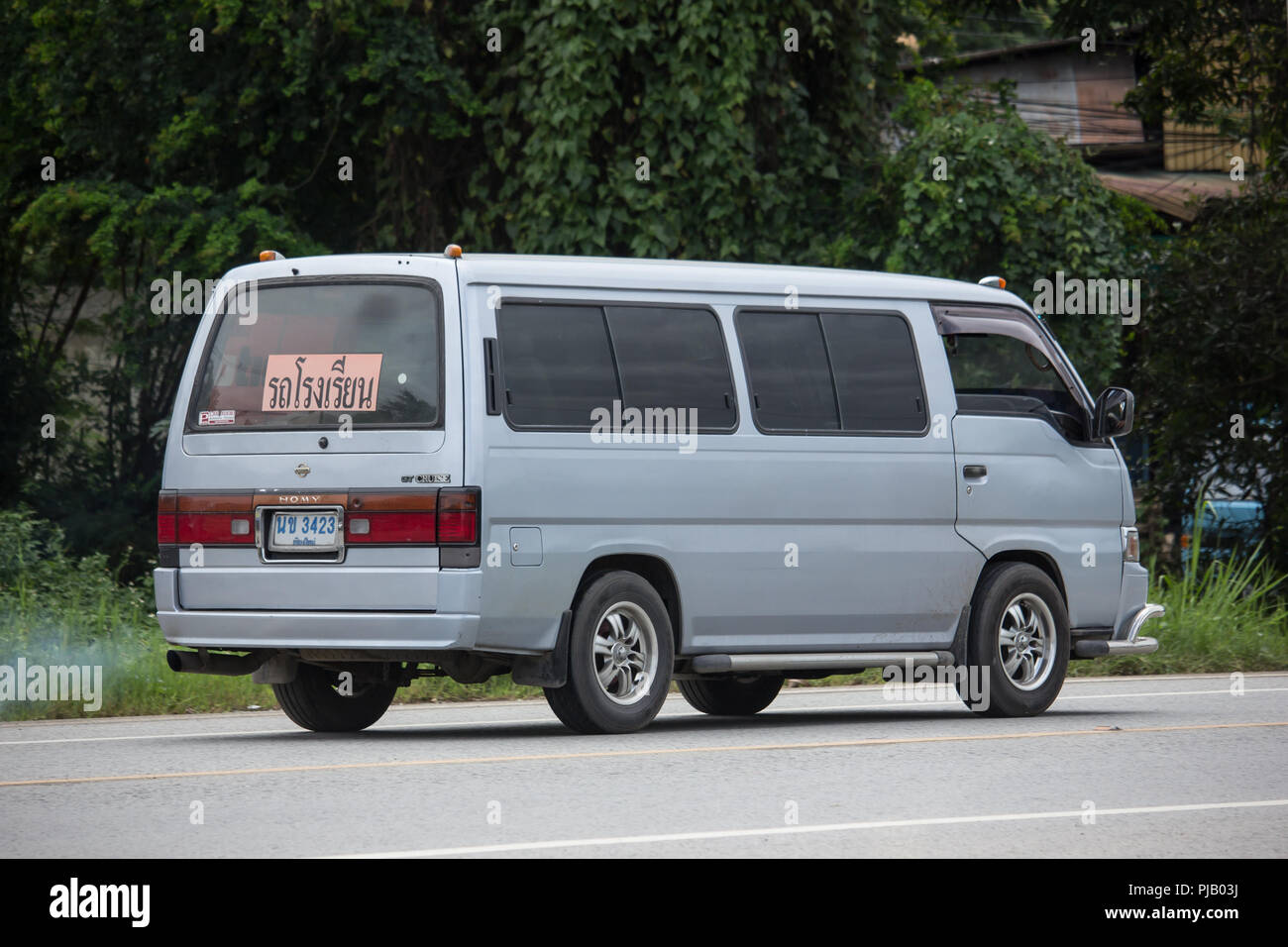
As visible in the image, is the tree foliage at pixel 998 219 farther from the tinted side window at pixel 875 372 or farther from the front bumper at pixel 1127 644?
the tinted side window at pixel 875 372

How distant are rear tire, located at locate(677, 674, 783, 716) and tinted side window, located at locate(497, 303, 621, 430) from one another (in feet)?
8.79

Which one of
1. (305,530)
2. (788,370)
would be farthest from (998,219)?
(305,530)

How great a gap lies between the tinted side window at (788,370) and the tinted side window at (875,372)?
91mm

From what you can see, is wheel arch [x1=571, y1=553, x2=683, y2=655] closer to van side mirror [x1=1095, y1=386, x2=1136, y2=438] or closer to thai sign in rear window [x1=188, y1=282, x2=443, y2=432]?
thai sign in rear window [x1=188, y1=282, x2=443, y2=432]

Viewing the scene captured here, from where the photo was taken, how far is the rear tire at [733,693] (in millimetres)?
13000

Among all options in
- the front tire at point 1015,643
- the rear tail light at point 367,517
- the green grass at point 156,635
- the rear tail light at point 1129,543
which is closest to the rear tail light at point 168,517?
the rear tail light at point 367,517

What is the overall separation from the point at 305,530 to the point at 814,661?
283 cm

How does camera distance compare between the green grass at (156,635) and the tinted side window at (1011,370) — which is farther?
the green grass at (156,635)

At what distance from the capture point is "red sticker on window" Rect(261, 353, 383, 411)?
34.6 feet

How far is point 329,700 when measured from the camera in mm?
11648

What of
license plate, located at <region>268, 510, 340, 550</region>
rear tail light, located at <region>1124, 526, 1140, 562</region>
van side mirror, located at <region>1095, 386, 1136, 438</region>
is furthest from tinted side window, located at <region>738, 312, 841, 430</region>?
license plate, located at <region>268, 510, 340, 550</region>

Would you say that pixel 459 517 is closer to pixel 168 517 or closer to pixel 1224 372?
pixel 168 517
